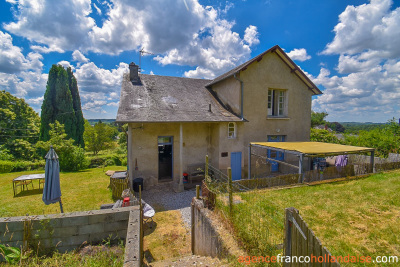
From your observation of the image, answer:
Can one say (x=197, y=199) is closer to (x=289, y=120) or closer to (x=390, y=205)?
(x=390, y=205)

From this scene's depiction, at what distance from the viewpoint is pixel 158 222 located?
731 centimetres

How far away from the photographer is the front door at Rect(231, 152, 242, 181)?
11.9 meters

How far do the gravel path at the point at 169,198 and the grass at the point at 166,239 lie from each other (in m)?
0.54

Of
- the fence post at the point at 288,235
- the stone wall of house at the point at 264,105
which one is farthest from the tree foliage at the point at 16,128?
the fence post at the point at 288,235

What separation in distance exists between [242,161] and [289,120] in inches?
198

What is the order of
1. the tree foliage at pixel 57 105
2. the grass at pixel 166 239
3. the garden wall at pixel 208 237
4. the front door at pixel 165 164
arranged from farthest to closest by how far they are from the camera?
the tree foliage at pixel 57 105, the front door at pixel 165 164, the grass at pixel 166 239, the garden wall at pixel 208 237

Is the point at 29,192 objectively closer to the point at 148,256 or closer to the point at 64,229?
the point at 64,229

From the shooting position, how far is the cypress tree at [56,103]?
76.3 ft

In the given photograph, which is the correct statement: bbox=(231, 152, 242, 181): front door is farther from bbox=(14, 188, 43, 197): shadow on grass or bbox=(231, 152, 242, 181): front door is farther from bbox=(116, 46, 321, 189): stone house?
bbox=(14, 188, 43, 197): shadow on grass

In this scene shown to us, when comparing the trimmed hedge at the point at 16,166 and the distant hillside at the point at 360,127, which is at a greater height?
the distant hillside at the point at 360,127

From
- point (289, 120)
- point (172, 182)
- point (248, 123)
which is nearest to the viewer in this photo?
point (172, 182)

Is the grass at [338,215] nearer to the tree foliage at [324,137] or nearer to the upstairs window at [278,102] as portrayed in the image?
the upstairs window at [278,102]

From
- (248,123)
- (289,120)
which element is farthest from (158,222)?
(289,120)

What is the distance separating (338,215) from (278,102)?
9.68 m
